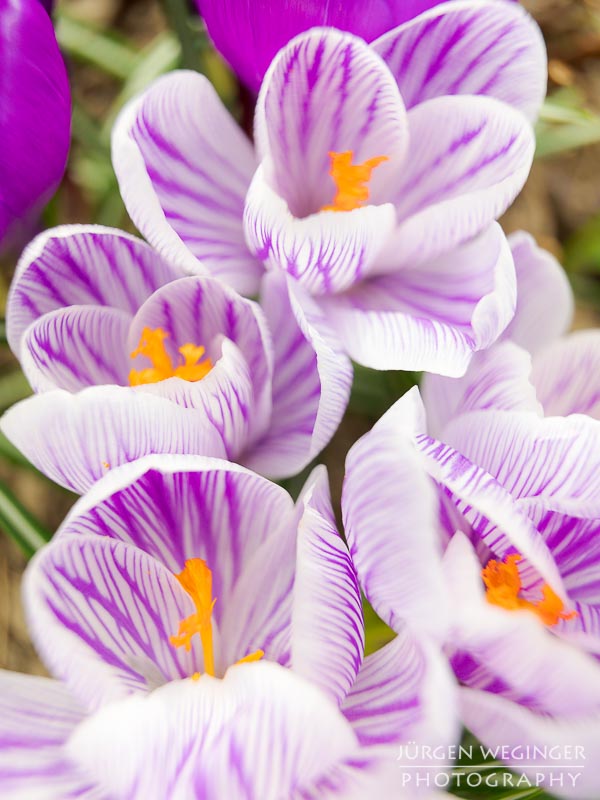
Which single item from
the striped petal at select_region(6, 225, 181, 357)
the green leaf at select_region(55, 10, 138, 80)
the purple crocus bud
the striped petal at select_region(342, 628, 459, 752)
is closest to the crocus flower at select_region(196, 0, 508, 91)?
the purple crocus bud

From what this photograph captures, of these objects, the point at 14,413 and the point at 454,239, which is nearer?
the point at 14,413

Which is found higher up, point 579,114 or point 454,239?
point 454,239

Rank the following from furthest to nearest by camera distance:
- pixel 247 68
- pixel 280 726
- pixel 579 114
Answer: pixel 579 114 < pixel 247 68 < pixel 280 726

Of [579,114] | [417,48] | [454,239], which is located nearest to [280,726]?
[454,239]

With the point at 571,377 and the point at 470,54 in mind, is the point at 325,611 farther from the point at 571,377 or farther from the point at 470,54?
the point at 470,54

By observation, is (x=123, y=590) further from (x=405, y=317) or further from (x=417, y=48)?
(x=417, y=48)

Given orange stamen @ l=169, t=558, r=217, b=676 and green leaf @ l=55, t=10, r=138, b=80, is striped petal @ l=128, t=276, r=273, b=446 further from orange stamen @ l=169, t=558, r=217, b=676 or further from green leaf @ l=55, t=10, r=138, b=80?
green leaf @ l=55, t=10, r=138, b=80

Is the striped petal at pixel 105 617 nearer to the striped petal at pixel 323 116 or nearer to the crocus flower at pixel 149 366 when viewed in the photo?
the crocus flower at pixel 149 366
